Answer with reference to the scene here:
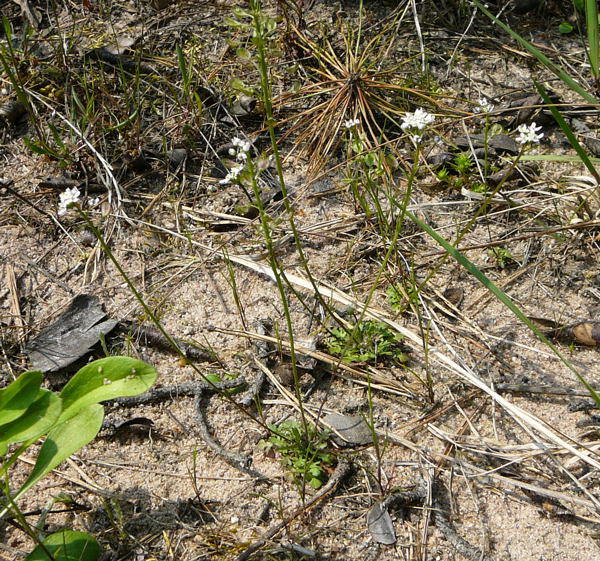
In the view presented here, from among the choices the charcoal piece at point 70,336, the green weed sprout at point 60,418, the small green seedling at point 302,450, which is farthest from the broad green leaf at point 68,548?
the charcoal piece at point 70,336

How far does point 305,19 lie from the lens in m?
3.22

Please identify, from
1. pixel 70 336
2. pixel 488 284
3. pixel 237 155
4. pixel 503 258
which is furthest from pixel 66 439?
pixel 503 258

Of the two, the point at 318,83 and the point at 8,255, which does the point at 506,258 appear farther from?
the point at 8,255

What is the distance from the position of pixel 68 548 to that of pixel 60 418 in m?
0.34

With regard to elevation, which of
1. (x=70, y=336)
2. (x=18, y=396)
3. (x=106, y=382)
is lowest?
(x=70, y=336)

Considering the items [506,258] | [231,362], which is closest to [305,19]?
[506,258]

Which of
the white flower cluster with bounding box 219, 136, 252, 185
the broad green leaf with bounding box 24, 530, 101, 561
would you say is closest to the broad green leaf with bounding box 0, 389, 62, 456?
the broad green leaf with bounding box 24, 530, 101, 561

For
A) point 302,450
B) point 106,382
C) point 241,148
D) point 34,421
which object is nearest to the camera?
point 34,421

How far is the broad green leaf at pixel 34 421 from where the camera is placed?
1.59 metres

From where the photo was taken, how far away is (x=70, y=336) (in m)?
2.16

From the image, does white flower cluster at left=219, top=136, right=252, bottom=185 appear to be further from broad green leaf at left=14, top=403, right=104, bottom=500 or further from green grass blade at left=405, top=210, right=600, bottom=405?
broad green leaf at left=14, top=403, right=104, bottom=500

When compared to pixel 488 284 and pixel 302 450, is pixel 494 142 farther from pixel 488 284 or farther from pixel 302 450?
pixel 302 450

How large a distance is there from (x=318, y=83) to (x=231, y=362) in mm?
1441

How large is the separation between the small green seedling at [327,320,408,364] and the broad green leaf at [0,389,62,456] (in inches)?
34.2
